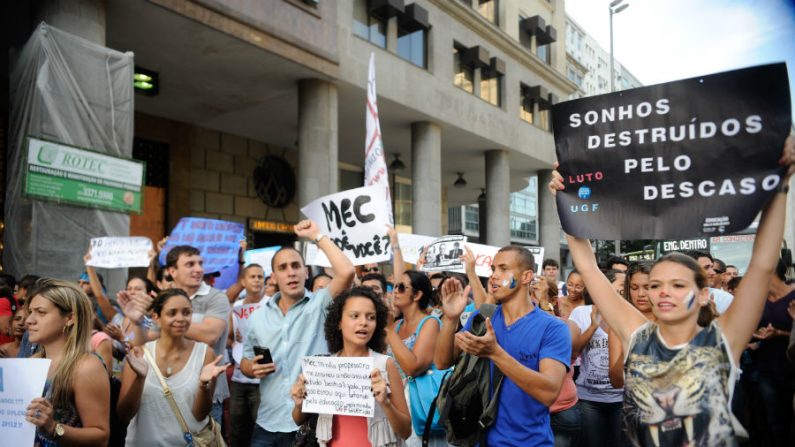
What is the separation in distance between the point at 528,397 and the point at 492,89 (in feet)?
65.6

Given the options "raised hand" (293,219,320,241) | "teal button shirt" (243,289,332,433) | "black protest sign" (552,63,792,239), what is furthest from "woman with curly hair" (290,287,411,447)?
"black protest sign" (552,63,792,239)

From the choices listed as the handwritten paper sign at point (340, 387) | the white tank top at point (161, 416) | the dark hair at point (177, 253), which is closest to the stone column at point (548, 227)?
Answer: the dark hair at point (177, 253)

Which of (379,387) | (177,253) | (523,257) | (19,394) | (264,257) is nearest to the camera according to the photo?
(19,394)

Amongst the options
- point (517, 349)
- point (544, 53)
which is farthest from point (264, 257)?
point (544, 53)

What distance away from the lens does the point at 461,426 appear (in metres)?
3.39

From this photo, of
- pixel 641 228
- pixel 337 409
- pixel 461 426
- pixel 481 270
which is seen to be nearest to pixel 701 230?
pixel 641 228

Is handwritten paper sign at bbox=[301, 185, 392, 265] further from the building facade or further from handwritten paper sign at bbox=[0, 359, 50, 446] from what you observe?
the building facade

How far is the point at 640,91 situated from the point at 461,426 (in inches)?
80.9

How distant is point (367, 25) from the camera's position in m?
17.0

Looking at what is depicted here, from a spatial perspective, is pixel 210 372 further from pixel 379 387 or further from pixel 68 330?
pixel 379 387

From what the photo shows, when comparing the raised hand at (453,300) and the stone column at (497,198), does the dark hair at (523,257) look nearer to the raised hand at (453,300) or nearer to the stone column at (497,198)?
the raised hand at (453,300)

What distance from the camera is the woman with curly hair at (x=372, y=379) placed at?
3342mm

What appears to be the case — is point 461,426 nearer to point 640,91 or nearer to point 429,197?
point 640,91

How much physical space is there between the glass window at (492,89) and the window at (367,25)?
5.40 m
